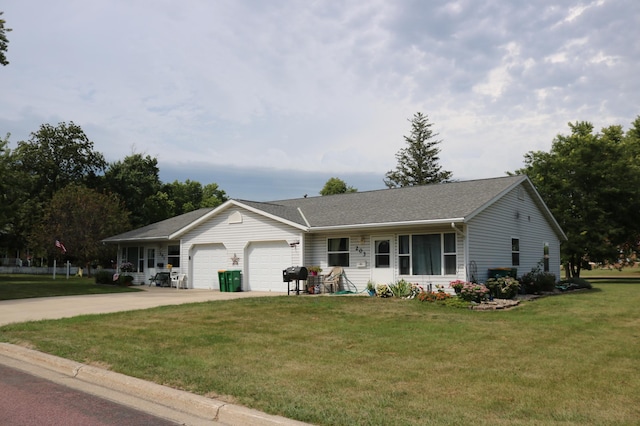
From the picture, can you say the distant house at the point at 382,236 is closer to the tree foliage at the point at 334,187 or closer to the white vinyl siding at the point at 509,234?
the white vinyl siding at the point at 509,234

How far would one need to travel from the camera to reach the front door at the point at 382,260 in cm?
1870

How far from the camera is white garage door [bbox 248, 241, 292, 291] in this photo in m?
21.1

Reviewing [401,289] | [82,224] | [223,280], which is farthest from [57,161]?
[401,289]

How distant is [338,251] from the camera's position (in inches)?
792

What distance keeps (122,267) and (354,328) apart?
68.9 ft

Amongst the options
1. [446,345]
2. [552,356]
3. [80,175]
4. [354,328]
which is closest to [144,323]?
[354,328]

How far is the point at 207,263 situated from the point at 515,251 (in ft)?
44.5

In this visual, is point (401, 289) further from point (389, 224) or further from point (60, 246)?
point (60, 246)

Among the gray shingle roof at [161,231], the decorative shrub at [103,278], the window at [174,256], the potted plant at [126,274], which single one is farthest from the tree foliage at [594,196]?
the decorative shrub at [103,278]

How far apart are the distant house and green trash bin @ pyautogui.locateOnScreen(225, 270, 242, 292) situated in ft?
1.13

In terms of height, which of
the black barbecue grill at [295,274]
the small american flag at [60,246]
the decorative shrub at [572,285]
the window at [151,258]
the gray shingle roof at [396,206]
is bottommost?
the decorative shrub at [572,285]

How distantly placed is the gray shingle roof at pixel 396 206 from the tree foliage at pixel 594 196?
1298 cm

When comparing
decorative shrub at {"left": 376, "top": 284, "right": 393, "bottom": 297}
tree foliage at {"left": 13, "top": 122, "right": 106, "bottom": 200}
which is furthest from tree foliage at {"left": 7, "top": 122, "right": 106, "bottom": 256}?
decorative shrub at {"left": 376, "top": 284, "right": 393, "bottom": 297}

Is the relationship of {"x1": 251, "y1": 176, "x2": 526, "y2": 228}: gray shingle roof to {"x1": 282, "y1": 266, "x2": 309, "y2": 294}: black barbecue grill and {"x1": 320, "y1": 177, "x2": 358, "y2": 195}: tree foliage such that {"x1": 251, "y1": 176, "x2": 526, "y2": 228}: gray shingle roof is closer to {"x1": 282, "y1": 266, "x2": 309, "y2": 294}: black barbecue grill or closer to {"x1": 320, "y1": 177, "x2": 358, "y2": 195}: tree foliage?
{"x1": 282, "y1": 266, "x2": 309, "y2": 294}: black barbecue grill
